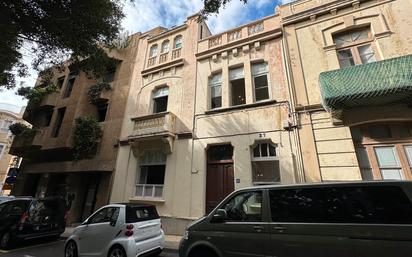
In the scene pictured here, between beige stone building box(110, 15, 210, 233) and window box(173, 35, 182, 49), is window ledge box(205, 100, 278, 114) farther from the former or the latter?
window box(173, 35, 182, 49)

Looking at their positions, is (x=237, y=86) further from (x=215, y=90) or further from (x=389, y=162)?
(x=389, y=162)

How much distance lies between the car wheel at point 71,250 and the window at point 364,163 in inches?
367

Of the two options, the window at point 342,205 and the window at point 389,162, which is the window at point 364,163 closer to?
the window at point 389,162

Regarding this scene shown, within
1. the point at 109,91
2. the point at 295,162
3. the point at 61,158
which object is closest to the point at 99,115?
the point at 109,91

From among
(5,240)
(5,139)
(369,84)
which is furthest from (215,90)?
(5,139)

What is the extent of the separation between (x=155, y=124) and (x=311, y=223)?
9213mm

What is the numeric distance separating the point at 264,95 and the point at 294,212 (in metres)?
7.28

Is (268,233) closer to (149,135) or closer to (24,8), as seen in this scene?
(149,135)

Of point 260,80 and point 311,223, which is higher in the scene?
point 260,80

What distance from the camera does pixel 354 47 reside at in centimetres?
913

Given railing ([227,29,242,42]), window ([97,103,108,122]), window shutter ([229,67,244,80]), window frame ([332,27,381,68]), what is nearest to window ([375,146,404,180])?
window frame ([332,27,381,68])

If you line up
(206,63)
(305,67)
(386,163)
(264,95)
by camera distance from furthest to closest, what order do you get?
(206,63) < (264,95) < (305,67) < (386,163)

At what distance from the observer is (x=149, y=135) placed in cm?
1112

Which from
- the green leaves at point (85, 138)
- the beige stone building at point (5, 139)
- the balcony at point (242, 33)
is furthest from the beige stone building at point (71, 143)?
the beige stone building at point (5, 139)
